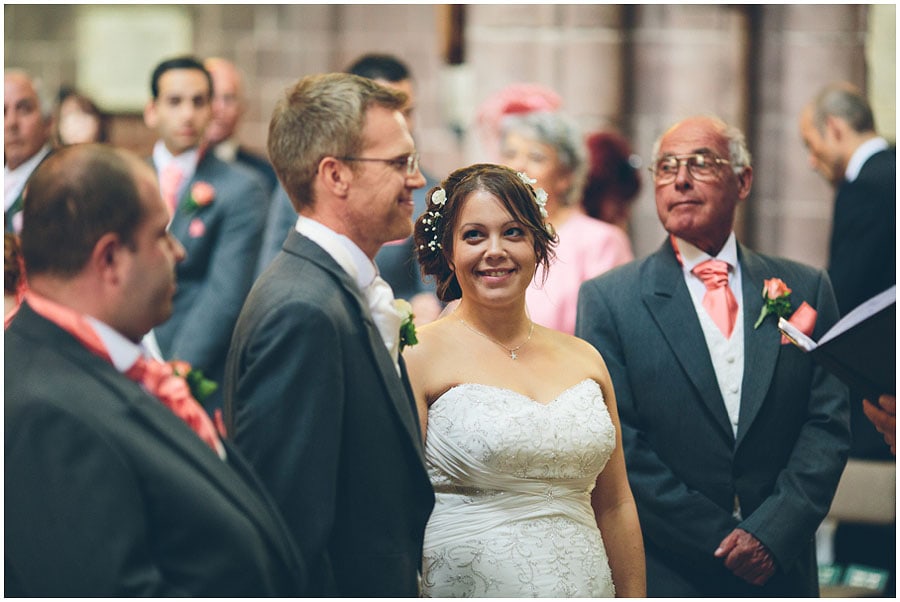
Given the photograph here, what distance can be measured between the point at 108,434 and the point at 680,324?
2329 mm

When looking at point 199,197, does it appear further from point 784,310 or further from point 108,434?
point 108,434

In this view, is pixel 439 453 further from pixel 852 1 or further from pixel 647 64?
pixel 852 1

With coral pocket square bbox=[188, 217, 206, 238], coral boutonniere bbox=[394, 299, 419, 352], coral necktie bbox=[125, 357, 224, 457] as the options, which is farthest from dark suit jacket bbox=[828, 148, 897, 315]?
coral necktie bbox=[125, 357, 224, 457]

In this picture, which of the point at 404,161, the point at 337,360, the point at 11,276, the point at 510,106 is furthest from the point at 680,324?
the point at 510,106

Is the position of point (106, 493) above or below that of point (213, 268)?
above

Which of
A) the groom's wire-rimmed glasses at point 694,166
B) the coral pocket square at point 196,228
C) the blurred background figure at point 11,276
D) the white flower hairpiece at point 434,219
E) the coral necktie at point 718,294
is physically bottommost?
the coral pocket square at point 196,228

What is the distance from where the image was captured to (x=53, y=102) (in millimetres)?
9805

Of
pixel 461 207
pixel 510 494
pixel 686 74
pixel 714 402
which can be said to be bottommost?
pixel 510 494

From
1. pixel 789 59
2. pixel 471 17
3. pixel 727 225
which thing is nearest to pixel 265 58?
pixel 471 17

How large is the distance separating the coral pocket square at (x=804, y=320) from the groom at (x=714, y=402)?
0.15 feet

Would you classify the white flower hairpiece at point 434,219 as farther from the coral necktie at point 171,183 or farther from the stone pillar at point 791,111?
the stone pillar at point 791,111

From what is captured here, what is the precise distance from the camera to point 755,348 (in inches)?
171

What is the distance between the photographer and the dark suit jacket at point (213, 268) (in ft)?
19.8

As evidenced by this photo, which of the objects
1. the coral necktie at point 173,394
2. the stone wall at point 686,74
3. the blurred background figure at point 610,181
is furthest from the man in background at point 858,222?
the coral necktie at point 173,394
